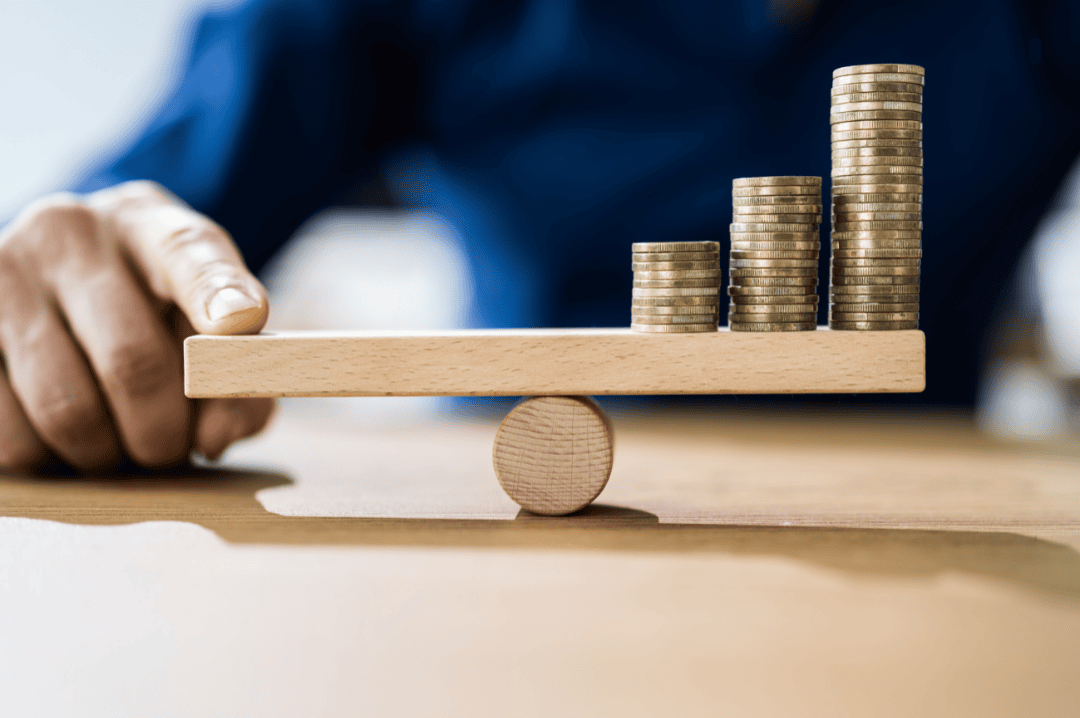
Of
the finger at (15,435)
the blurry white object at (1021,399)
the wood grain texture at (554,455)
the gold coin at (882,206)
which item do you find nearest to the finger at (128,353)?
the finger at (15,435)

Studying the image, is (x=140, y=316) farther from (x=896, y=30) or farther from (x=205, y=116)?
(x=896, y=30)

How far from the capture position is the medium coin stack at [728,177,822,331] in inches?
33.1

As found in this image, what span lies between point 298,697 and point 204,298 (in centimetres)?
57

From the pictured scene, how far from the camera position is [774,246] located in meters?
0.85

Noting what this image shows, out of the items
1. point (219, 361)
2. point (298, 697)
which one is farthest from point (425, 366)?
point (298, 697)

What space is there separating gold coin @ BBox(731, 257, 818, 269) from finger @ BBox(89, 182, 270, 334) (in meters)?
0.49

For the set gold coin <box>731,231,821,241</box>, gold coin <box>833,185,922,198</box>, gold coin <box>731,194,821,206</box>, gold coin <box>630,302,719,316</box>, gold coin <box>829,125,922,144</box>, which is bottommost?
gold coin <box>630,302,719,316</box>

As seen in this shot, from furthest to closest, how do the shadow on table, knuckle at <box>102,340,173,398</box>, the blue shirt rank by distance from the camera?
the blue shirt
knuckle at <box>102,340,173,398</box>
the shadow on table

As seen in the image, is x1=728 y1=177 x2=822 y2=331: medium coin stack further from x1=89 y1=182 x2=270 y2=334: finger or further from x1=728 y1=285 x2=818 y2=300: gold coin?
x1=89 y1=182 x2=270 y2=334: finger

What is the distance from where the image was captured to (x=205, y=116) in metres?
1.82

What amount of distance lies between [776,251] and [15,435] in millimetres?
893

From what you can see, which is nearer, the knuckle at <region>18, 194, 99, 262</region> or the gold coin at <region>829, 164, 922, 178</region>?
the gold coin at <region>829, 164, 922, 178</region>

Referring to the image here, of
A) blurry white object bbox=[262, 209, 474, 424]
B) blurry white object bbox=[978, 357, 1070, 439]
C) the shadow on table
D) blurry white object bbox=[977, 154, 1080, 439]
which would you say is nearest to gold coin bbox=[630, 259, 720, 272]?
the shadow on table

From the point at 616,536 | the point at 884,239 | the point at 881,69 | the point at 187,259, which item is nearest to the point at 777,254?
the point at 884,239
